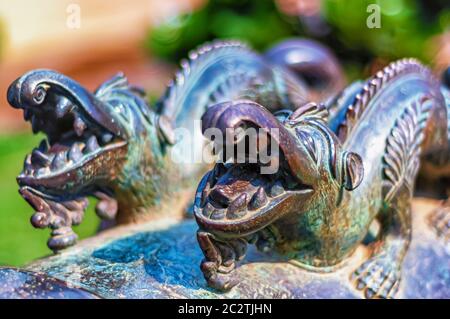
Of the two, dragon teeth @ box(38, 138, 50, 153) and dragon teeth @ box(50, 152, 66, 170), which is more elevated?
dragon teeth @ box(38, 138, 50, 153)

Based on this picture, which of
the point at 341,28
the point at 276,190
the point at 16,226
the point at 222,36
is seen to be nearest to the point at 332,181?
the point at 276,190

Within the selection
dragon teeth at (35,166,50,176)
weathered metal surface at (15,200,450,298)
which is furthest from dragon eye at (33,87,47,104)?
weathered metal surface at (15,200,450,298)

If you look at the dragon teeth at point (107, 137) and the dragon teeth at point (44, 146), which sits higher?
the dragon teeth at point (107, 137)

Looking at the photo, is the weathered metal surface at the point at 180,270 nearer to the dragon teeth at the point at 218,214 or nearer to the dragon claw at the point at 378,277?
the dragon claw at the point at 378,277

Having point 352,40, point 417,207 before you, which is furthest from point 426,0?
point 417,207

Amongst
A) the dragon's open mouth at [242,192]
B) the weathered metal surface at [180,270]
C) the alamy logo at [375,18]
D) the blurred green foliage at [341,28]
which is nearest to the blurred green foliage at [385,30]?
the blurred green foliage at [341,28]

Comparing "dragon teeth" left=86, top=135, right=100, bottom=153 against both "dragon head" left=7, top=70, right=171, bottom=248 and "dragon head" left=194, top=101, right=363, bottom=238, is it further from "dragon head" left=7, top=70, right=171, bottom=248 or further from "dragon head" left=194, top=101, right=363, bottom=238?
"dragon head" left=194, top=101, right=363, bottom=238

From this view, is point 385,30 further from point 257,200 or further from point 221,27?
point 257,200
